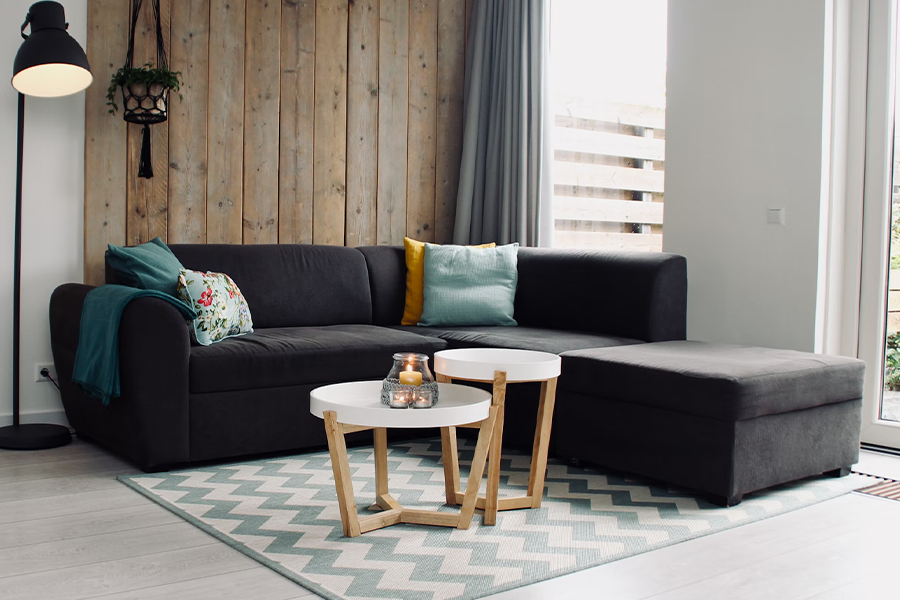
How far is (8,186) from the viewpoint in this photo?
3.54 metres

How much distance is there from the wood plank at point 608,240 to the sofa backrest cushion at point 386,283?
913mm

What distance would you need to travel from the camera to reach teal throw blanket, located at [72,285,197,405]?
2.92 meters

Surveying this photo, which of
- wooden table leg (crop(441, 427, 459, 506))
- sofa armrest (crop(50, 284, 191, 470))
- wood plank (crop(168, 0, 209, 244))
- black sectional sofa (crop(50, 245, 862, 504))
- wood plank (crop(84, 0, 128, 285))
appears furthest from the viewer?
wood plank (crop(168, 0, 209, 244))

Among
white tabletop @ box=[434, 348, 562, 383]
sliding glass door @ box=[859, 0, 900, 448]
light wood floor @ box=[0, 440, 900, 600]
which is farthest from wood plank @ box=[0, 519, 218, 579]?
sliding glass door @ box=[859, 0, 900, 448]

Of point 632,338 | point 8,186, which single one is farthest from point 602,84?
point 8,186

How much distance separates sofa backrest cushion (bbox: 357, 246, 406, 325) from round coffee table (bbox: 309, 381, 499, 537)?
166cm

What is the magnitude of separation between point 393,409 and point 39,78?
212 centimetres

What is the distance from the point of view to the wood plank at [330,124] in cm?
438

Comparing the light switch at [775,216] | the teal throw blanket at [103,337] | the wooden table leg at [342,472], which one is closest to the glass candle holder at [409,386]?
the wooden table leg at [342,472]

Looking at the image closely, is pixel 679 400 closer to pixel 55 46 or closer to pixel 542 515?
pixel 542 515

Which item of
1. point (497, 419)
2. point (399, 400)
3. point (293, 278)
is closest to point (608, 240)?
point (293, 278)

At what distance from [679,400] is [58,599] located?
1806mm

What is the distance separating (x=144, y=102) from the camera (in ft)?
11.9

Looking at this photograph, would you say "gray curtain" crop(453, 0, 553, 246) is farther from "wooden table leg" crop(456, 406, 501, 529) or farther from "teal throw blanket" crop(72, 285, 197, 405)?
"wooden table leg" crop(456, 406, 501, 529)
